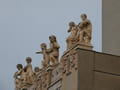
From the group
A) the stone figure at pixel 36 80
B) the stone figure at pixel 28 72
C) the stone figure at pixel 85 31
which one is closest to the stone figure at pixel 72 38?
the stone figure at pixel 85 31

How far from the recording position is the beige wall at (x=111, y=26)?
47.4m

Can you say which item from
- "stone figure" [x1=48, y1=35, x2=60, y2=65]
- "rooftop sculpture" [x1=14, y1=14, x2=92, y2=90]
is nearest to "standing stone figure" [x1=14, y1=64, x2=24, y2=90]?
"rooftop sculpture" [x1=14, y1=14, x2=92, y2=90]

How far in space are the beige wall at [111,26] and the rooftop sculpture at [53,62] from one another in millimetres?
5068

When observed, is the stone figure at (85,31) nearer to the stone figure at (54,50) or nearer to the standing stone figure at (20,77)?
the stone figure at (54,50)

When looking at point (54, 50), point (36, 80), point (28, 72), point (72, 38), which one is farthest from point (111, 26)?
point (72, 38)

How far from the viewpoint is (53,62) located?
43.6 meters

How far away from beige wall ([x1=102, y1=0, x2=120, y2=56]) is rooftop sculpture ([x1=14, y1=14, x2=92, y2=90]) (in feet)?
16.6

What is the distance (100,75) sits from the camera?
3944cm

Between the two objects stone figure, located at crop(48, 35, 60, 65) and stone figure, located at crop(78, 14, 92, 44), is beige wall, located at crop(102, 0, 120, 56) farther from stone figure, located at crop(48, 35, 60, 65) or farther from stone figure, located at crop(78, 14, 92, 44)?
stone figure, located at crop(78, 14, 92, 44)

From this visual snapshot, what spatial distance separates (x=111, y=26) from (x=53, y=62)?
6850 mm

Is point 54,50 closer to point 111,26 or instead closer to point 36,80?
point 36,80

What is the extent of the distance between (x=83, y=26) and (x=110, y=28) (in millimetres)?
8594

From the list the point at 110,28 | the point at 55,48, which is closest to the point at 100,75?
the point at 55,48

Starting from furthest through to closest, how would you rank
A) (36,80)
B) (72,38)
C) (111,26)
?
(111,26) < (36,80) < (72,38)
